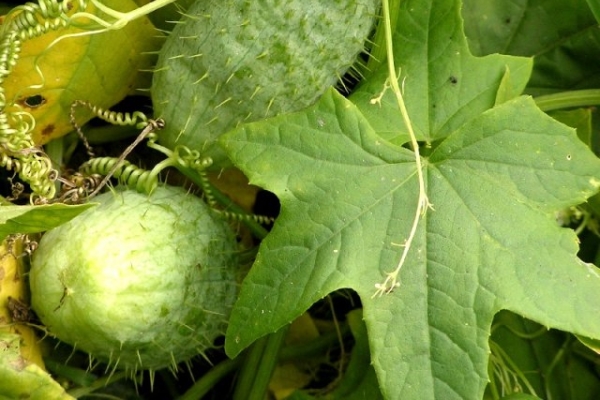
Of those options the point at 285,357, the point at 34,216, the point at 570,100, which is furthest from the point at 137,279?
the point at 570,100

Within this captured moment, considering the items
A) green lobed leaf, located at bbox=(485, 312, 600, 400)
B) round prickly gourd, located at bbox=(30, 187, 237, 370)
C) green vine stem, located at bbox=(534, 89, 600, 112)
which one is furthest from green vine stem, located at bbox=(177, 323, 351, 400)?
green vine stem, located at bbox=(534, 89, 600, 112)

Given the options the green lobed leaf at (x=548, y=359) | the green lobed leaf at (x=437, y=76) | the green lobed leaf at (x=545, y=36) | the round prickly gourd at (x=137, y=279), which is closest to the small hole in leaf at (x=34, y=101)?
the round prickly gourd at (x=137, y=279)

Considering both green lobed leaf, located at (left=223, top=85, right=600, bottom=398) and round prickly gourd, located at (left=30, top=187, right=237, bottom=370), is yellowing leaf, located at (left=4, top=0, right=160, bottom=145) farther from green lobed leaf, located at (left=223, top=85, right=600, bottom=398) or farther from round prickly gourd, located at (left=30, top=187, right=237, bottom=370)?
green lobed leaf, located at (left=223, top=85, right=600, bottom=398)

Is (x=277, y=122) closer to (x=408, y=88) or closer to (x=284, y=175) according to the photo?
(x=284, y=175)

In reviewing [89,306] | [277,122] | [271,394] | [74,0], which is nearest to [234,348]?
[89,306]

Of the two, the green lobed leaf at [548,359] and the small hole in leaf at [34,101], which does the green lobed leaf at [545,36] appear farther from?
the small hole in leaf at [34,101]

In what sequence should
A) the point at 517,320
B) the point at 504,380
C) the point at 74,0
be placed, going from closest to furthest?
the point at 74,0 → the point at 504,380 → the point at 517,320

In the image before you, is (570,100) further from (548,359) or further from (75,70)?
(75,70)
